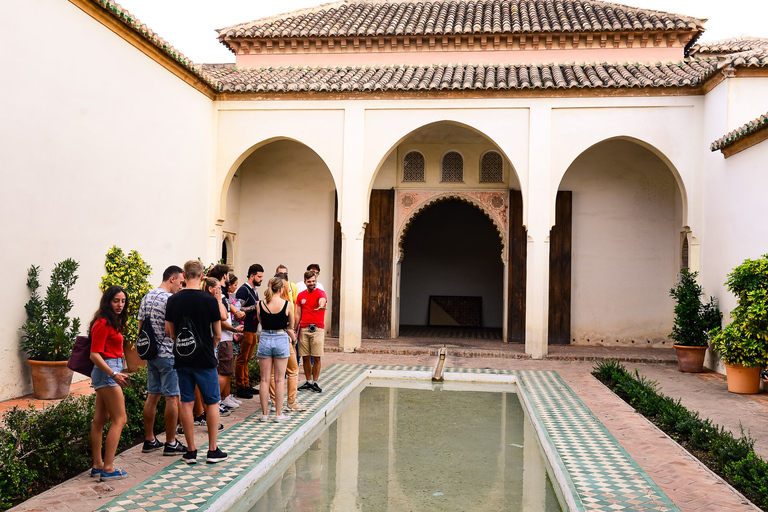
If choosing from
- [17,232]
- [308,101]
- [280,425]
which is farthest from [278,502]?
[308,101]

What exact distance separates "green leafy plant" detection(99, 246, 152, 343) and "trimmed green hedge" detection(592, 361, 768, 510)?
653 centimetres

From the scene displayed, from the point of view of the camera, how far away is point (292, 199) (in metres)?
15.0

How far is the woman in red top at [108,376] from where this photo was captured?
15.3 ft

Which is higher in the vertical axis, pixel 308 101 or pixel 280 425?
pixel 308 101


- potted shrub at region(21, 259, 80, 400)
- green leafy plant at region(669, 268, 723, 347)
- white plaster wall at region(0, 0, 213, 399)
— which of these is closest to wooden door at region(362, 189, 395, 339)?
white plaster wall at region(0, 0, 213, 399)

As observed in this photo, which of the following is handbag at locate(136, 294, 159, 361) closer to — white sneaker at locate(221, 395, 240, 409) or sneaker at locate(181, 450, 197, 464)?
sneaker at locate(181, 450, 197, 464)

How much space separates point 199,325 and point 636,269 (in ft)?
36.1

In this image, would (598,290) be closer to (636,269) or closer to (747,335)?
(636,269)

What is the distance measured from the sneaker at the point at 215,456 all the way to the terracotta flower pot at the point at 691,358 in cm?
815

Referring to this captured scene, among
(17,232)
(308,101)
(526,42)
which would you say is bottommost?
(17,232)

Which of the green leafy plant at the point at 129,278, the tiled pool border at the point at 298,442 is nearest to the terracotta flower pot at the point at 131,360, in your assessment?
the green leafy plant at the point at 129,278

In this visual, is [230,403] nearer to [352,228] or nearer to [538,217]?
[352,228]

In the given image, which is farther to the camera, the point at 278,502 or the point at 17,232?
the point at 17,232

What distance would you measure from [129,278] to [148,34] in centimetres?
364
